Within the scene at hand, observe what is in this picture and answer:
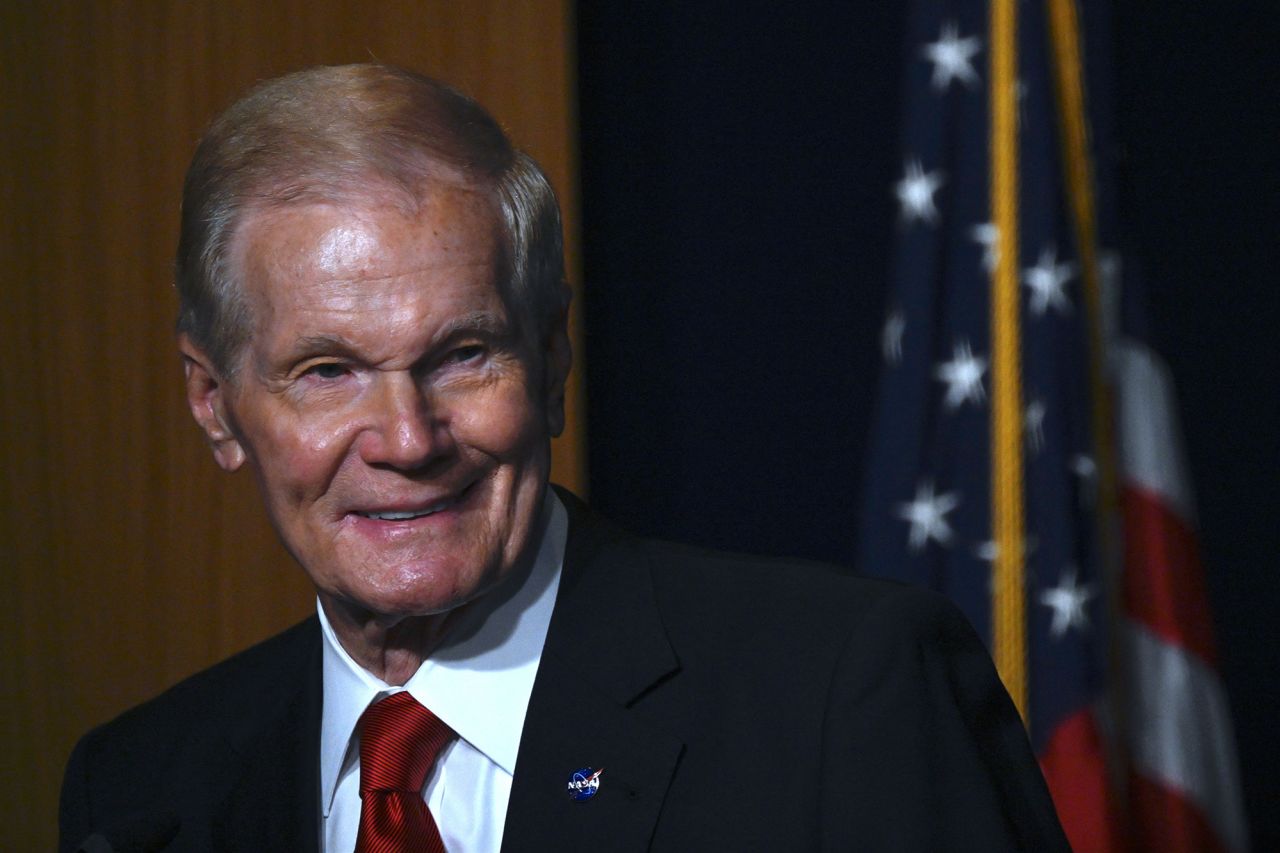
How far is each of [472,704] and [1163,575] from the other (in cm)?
125

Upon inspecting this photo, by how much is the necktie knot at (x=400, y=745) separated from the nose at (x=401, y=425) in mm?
307

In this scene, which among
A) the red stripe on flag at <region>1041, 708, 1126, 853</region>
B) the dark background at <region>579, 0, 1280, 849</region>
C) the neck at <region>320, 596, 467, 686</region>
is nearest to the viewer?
the neck at <region>320, 596, 467, 686</region>

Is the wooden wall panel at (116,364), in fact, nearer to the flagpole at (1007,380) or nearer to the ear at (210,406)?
the flagpole at (1007,380)

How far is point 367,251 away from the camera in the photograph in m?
1.50

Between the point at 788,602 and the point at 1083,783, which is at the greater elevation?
the point at 788,602

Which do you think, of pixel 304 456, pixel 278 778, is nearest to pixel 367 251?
pixel 304 456

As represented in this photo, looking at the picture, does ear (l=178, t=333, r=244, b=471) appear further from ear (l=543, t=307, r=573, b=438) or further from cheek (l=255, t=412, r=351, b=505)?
ear (l=543, t=307, r=573, b=438)

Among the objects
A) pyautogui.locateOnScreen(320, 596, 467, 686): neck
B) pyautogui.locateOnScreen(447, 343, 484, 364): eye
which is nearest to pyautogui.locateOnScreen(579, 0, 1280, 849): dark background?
pyautogui.locateOnScreen(320, 596, 467, 686): neck

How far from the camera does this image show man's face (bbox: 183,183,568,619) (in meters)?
1.51

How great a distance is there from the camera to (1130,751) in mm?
2326

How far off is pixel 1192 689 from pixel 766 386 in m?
1.01

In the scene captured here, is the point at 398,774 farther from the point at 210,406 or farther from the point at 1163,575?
the point at 1163,575

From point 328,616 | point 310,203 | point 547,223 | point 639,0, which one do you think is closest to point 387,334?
point 310,203

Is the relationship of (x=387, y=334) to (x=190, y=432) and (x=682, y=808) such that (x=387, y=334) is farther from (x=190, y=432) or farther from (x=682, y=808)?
(x=190, y=432)
